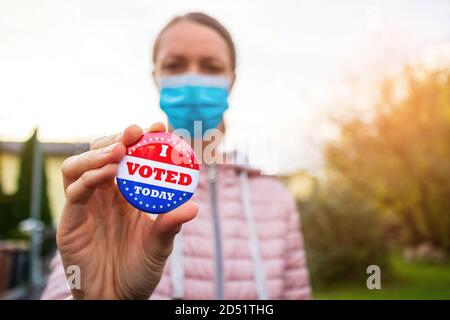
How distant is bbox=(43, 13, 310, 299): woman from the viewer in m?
1.35

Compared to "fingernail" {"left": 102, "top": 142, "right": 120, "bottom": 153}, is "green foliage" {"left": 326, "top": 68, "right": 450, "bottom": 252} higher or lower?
higher

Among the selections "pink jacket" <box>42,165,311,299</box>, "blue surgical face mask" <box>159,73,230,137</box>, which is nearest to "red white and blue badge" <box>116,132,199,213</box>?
"pink jacket" <box>42,165,311,299</box>

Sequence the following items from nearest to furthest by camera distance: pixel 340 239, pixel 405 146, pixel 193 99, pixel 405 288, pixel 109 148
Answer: pixel 109 148
pixel 193 99
pixel 405 288
pixel 340 239
pixel 405 146

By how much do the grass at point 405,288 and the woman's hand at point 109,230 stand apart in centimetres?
702

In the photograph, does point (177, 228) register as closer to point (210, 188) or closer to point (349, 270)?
point (210, 188)

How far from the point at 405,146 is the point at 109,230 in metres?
12.4

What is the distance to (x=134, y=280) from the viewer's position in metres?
1.35

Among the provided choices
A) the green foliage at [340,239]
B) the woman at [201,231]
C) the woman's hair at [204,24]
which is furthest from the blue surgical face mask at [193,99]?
the green foliage at [340,239]

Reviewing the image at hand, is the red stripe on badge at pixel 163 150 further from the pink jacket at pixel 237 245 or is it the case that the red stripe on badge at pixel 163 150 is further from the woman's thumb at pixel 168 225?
the pink jacket at pixel 237 245

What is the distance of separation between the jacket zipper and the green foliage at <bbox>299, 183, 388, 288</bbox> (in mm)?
8566

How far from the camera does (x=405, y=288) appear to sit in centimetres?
935

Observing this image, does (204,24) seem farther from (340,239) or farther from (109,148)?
(340,239)

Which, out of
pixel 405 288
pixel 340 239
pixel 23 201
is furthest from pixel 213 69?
pixel 23 201

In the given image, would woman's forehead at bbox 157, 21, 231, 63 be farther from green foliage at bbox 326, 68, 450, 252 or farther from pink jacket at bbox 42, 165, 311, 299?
green foliage at bbox 326, 68, 450, 252
